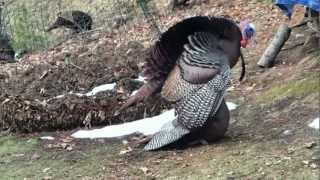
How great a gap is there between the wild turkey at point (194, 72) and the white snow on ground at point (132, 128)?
0.78m

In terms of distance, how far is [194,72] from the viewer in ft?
18.7

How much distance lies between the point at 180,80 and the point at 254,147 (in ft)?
2.90

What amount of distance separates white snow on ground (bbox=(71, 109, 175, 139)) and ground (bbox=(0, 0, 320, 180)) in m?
0.15

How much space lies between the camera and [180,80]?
5820 millimetres

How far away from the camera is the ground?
505 cm

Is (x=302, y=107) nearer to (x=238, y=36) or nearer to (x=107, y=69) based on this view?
(x=238, y=36)

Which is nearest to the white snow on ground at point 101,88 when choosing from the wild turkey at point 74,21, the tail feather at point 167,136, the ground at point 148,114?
the ground at point 148,114

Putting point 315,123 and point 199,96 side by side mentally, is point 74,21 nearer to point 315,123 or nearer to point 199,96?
point 199,96

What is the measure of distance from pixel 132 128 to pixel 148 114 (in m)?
0.38

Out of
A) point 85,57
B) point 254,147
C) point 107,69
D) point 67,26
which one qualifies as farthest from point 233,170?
point 67,26

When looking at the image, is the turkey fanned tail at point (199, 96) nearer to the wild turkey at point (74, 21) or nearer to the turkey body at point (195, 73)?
the turkey body at point (195, 73)

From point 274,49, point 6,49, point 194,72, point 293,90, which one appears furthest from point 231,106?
point 6,49

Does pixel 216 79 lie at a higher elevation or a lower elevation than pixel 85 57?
higher

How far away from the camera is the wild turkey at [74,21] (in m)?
13.1
